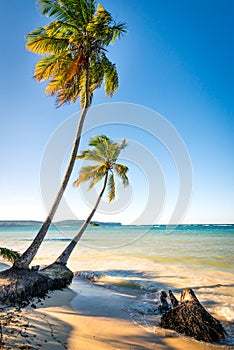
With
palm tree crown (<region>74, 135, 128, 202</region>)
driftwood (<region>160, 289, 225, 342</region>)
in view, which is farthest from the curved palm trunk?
driftwood (<region>160, 289, 225, 342</region>)

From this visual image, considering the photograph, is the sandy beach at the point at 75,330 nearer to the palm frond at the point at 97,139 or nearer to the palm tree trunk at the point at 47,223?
the palm tree trunk at the point at 47,223

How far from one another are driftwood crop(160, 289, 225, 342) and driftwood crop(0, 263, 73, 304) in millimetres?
4283

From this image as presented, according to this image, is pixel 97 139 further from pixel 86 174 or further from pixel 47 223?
pixel 47 223

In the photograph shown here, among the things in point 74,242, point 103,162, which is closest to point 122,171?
point 103,162

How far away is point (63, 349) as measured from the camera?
202 inches

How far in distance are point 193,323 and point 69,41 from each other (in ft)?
36.9

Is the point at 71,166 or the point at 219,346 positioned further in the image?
the point at 71,166

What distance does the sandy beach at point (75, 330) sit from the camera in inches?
212

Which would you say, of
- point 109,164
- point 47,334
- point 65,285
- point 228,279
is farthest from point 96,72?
point 228,279

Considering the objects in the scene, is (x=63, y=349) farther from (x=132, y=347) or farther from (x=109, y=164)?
(x=109, y=164)

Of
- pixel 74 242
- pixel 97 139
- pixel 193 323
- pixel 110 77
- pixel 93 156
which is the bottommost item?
pixel 193 323

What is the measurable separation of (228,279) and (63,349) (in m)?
12.5

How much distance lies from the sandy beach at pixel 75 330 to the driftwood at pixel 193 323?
0.29 meters

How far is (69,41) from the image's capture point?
1107 centimetres
